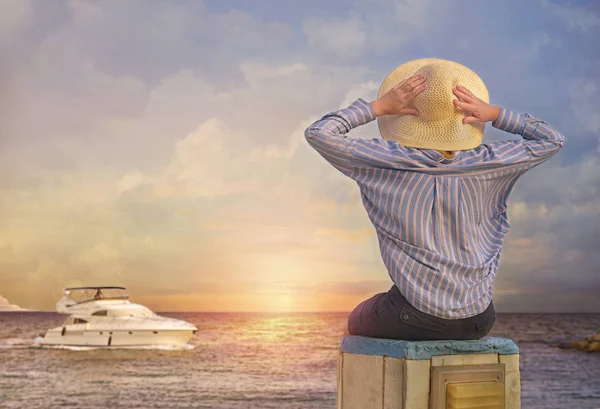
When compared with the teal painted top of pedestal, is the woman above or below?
above

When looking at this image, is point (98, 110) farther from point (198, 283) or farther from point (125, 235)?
point (198, 283)

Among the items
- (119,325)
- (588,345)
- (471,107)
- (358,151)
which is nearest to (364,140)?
(358,151)

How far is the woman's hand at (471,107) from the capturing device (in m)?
1.88

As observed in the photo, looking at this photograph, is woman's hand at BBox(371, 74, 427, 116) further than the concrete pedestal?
Yes

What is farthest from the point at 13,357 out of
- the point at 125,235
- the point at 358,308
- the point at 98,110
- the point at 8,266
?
the point at 358,308

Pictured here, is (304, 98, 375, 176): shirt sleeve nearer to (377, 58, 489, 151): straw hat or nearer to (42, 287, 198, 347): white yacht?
(377, 58, 489, 151): straw hat

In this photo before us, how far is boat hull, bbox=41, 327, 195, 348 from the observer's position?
2128cm

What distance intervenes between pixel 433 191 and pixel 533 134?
1.24ft

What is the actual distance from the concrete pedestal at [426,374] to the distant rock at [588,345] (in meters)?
23.1

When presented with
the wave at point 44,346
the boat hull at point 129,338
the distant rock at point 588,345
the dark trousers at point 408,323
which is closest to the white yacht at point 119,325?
the boat hull at point 129,338

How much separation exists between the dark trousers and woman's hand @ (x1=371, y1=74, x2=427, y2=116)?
Answer: 461 mm

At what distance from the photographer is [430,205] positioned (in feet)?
5.83

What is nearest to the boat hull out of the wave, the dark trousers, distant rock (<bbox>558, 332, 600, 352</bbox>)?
the wave

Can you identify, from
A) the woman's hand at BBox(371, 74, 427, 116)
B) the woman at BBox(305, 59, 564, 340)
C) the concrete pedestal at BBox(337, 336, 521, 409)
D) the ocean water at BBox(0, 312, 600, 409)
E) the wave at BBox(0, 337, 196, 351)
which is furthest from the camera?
the wave at BBox(0, 337, 196, 351)
